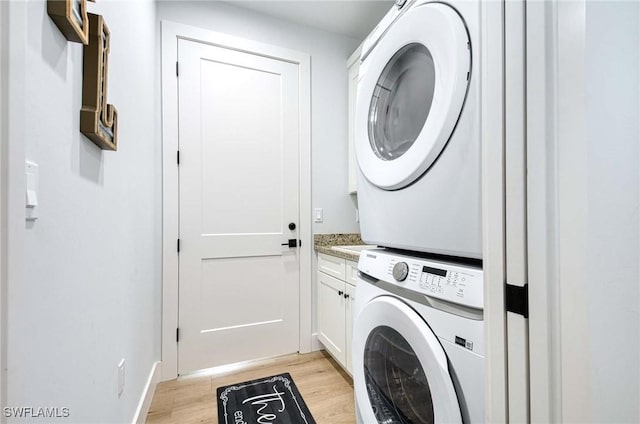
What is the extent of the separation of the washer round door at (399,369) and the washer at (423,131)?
228 mm

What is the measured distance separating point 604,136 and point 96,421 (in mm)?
1454

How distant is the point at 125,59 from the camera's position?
3.88 feet

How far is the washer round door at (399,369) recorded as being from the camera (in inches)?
27.8

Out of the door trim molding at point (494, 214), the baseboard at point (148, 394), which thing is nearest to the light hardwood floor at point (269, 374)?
the baseboard at point (148, 394)

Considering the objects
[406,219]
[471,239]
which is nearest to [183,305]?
[406,219]

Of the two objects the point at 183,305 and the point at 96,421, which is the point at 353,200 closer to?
the point at 183,305

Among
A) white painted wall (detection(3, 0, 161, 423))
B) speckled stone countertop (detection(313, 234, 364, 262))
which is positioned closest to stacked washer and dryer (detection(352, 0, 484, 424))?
white painted wall (detection(3, 0, 161, 423))

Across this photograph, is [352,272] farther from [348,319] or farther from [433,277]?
[433,277]

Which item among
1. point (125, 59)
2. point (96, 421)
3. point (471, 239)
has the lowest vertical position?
point (96, 421)

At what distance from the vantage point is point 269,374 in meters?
1.88

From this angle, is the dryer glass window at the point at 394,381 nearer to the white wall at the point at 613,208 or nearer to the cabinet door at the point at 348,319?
the white wall at the point at 613,208

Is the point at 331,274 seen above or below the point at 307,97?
below

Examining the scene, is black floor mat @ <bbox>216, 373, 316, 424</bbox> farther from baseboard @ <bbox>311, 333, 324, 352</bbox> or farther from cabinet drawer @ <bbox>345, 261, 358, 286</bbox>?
cabinet drawer @ <bbox>345, 261, 358, 286</bbox>

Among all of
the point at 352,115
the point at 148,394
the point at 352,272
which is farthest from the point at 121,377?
the point at 352,115
